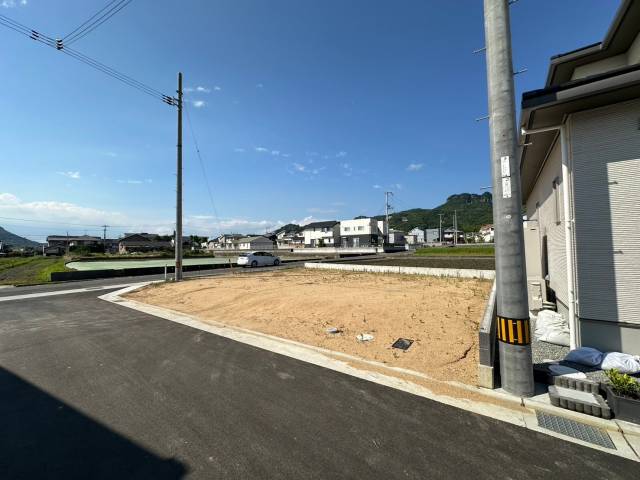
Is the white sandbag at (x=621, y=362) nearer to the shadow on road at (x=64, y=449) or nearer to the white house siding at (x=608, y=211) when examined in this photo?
the white house siding at (x=608, y=211)

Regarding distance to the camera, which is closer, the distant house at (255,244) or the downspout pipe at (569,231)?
the downspout pipe at (569,231)

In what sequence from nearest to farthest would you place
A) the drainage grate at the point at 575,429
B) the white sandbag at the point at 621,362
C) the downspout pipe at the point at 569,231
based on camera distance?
1. the drainage grate at the point at 575,429
2. the white sandbag at the point at 621,362
3. the downspout pipe at the point at 569,231

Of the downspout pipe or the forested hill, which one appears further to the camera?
the forested hill

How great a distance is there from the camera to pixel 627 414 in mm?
3164

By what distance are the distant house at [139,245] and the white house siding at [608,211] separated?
3133 inches

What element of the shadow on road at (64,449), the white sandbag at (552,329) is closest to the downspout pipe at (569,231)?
the white sandbag at (552,329)

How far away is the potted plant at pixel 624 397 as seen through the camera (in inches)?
124

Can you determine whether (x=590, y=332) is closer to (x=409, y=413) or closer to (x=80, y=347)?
(x=409, y=413)

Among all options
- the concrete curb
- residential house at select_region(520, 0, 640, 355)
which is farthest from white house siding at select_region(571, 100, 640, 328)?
the concrete curb

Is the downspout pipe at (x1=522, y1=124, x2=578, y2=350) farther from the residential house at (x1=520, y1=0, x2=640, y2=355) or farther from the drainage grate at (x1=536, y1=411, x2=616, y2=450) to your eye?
the drainage grate at (x1=536, y1=411, x2=616, y2=450)

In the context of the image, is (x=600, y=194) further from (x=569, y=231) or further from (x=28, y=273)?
(x=28, y=273)

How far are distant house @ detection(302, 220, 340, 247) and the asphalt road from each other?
215ft

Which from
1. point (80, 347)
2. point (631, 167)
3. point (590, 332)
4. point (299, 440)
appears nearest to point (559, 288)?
point (590, 332)

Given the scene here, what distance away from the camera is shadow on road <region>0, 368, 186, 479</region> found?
2533mm
